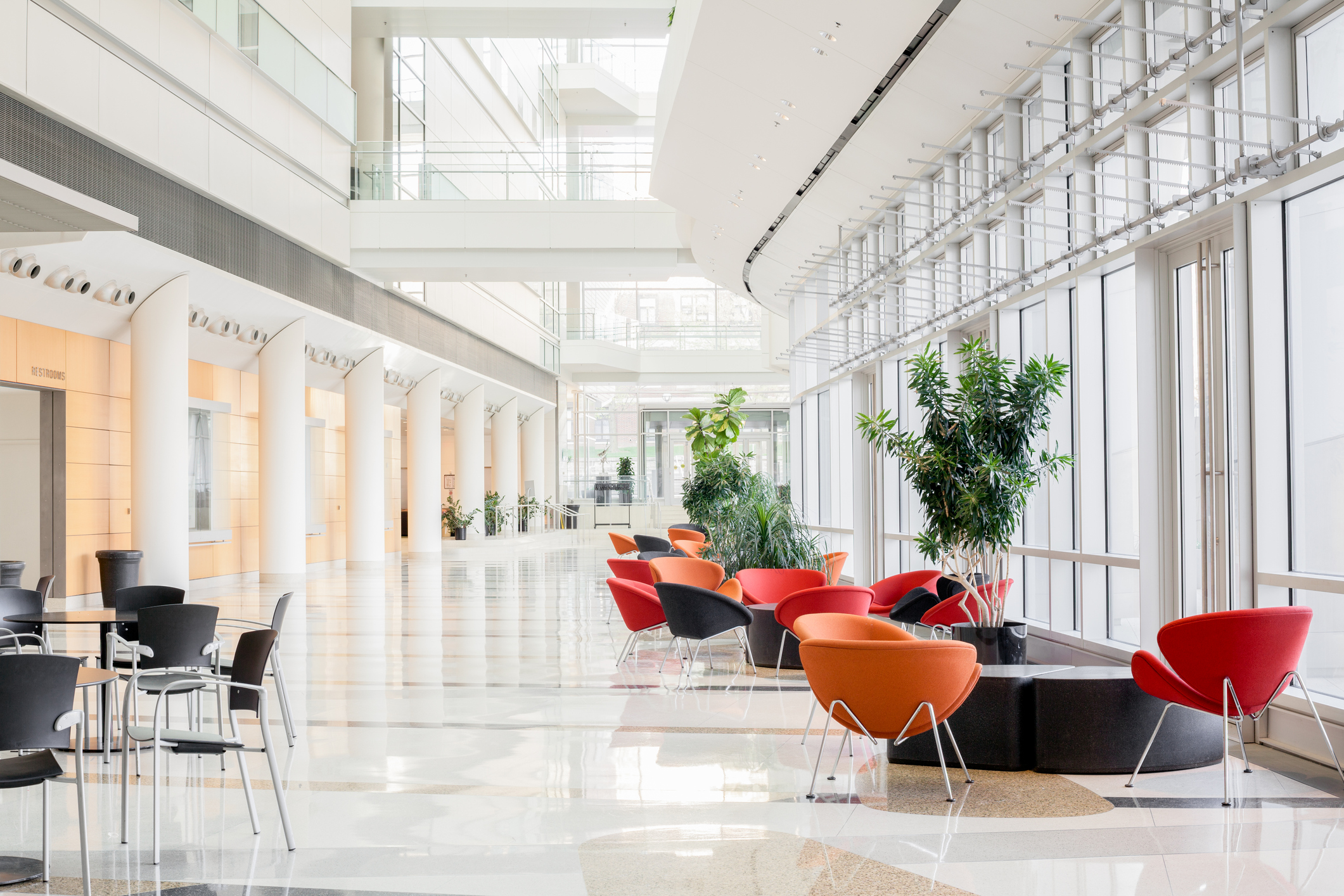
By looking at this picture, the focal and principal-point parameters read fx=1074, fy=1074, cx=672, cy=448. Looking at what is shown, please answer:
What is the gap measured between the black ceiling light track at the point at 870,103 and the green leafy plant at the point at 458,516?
47.5ft

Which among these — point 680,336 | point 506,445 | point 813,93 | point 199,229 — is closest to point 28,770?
point 813,93

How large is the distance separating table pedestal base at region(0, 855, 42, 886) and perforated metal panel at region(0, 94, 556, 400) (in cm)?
736

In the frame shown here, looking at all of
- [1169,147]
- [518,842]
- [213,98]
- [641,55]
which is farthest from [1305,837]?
[641,55]

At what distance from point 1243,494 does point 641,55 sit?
1077 inches

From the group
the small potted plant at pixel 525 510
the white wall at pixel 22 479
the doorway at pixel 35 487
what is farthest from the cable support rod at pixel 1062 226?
the small potted plant at pixel 525 510

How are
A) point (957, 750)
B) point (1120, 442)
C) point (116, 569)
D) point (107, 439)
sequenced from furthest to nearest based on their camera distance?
point (107, 439)
point (116, 569)
point (1120, 442)
point (957, 750)

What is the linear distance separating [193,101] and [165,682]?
8927mm

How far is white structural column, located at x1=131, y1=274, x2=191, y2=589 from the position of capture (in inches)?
480

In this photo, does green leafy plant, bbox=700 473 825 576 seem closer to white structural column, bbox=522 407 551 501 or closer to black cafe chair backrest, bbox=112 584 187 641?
black cafe chair backrest, bbox=112 584 187 641

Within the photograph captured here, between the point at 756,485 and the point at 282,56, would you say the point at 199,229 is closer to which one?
the point at 282,56

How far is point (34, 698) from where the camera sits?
343 centimetres

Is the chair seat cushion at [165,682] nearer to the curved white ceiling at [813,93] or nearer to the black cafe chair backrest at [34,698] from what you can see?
the black cafe chair backrest at [34,698]

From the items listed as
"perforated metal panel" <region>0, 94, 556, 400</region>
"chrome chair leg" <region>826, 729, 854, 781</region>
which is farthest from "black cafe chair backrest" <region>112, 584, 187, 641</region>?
"perforated metal panel" <region>0, 94, 556, 400</region>

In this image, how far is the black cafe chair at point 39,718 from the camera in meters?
3.37
